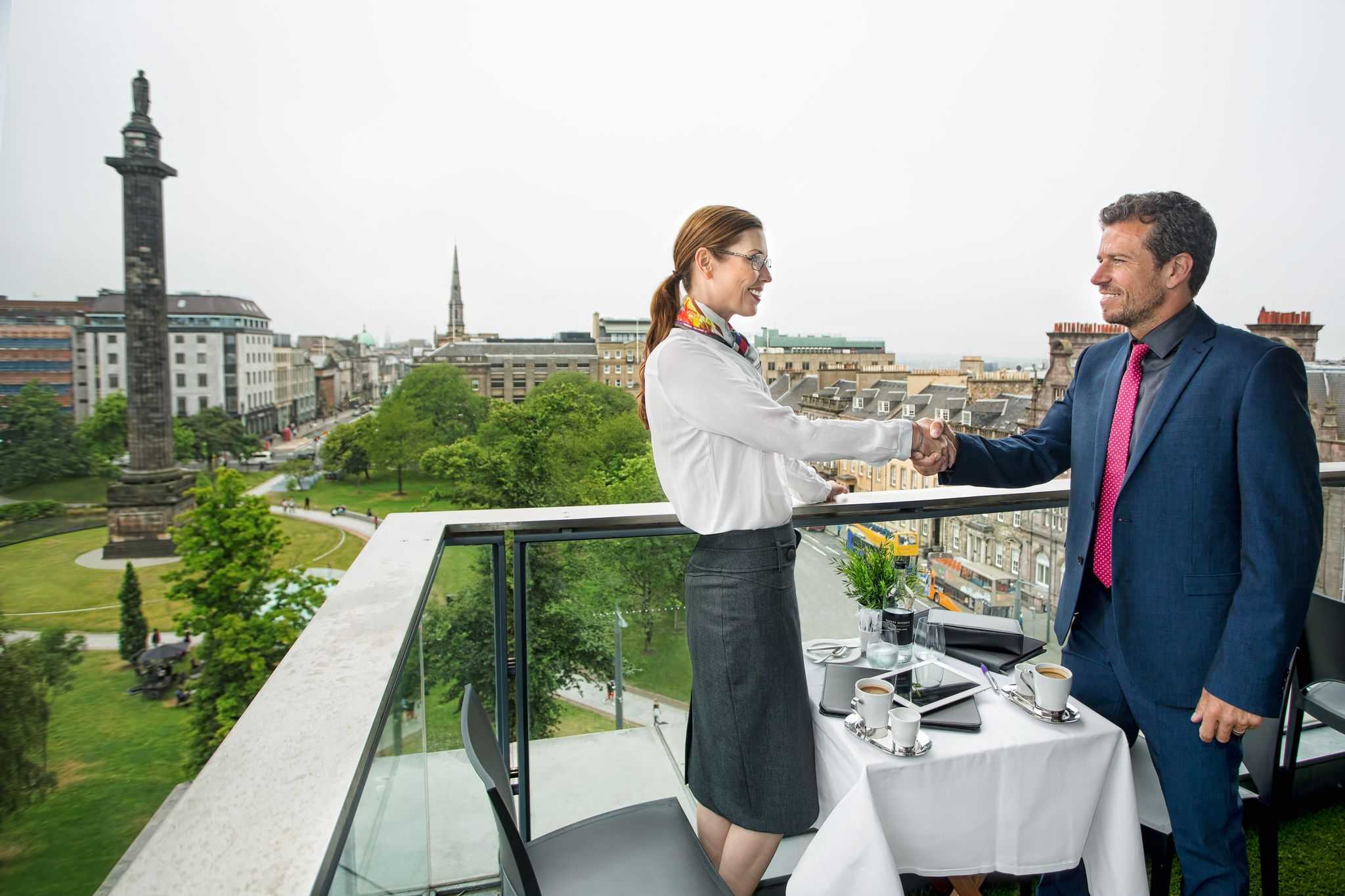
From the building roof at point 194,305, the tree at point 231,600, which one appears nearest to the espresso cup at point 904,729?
the tree at point 231,600

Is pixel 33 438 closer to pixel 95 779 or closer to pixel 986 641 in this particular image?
pixel 95 779

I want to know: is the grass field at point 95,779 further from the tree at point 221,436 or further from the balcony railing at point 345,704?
the balcony railing at point 345,704

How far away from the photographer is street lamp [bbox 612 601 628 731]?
227cm

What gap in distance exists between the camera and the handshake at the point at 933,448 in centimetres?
176

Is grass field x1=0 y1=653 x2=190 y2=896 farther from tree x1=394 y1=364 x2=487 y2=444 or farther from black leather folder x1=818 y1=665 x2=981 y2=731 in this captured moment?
black leather folder x1=818 y1=665 x2=981 y2=731

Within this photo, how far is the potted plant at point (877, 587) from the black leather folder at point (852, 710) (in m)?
0.10

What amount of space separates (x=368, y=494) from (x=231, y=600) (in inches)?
574

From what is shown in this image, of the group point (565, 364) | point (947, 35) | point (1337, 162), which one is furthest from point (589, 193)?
point (1337, 162)

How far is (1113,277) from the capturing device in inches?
59.7

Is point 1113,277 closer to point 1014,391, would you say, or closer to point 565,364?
point 1014,391

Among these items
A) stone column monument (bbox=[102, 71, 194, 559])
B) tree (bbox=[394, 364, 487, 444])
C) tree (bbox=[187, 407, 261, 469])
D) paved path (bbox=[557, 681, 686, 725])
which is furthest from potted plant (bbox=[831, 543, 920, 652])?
stone column monument (bbox=[102, 71, 194, 559])

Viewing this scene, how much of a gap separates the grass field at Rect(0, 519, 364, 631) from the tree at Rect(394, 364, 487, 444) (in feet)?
21.0

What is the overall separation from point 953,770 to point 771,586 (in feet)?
1.40

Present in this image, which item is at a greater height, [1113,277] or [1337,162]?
[1337,162]
